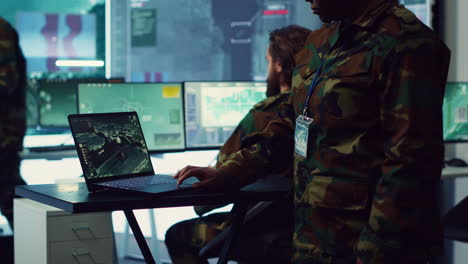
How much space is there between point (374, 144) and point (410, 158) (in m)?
0.11

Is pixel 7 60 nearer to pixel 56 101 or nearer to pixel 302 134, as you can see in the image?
pixel 56 101

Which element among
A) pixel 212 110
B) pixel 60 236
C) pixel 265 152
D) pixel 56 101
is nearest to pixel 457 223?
pixel 212 110

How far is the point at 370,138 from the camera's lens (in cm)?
129

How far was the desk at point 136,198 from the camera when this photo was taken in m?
1.39

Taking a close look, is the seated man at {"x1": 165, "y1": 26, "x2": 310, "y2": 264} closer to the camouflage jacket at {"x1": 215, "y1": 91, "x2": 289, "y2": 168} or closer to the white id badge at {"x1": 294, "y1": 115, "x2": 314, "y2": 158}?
the camouflage jacket at {"x1": 215, "y1": 91, "x2": 289, "y2": 168}

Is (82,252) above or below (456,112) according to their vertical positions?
below

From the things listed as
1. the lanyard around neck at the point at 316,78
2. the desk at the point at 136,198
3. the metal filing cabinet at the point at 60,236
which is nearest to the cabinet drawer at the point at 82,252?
the metal filing cabinet at the point at 60,236

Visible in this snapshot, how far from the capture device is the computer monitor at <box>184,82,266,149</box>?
11.2 feet

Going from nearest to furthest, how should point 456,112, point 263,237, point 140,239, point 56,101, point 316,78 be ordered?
point 316,78 → point 140,239 → point 263,237 → point 56,101 → point 456,112

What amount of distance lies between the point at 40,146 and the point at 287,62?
60.1 inches

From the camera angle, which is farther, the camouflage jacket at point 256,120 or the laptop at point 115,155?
the camouflage jacket at point 256,120

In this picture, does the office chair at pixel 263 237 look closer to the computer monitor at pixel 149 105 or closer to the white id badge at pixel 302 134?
the white id badge at pixel 302 134

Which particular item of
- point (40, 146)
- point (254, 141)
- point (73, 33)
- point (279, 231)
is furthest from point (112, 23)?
point (254, 141)

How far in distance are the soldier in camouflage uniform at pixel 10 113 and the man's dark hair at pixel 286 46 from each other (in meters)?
1.30
